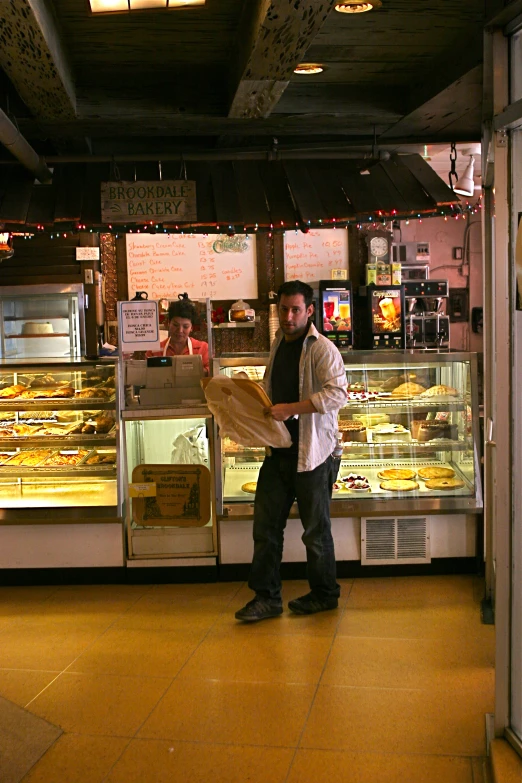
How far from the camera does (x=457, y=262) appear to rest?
45.8 ft

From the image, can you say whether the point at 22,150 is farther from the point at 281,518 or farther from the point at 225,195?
the point at 281,518

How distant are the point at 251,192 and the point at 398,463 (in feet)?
8.23

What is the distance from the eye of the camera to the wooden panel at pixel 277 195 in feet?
21.5

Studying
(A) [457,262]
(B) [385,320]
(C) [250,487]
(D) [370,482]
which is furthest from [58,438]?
(A) [457,262]

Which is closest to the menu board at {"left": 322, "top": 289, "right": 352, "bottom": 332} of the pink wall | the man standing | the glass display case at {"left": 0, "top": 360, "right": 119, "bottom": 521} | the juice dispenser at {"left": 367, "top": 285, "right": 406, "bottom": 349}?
the juice dispenser at {"left": 367, "top": 285, "right": 406, "bottom": 349}

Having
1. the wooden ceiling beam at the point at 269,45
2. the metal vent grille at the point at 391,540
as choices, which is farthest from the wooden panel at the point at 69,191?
the metal vent grille at the point at 391,540

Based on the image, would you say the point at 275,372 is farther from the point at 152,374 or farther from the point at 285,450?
the point at 152,374

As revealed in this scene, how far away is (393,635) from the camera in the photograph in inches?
202

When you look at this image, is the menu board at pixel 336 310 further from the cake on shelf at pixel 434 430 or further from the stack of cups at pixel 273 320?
the cake on shelf at pixel 434 430

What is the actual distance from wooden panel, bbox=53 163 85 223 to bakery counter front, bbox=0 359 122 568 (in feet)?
3.76

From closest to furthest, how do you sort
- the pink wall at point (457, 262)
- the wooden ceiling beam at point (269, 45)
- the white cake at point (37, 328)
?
the wooden ceiling beam at point (269, 45), the white cake at point (37, 328), the pink wall at point (457, 262)

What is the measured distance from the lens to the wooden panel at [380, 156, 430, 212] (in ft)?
21.5

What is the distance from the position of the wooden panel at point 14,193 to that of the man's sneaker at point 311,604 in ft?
11.5

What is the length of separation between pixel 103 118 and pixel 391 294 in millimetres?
4192
